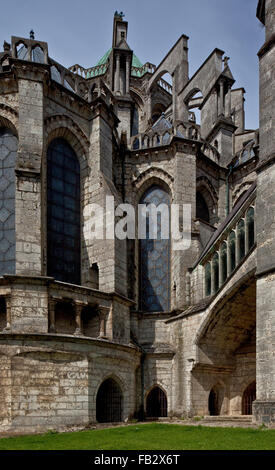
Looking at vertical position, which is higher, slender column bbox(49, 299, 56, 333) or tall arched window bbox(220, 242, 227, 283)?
tall arched window bbox(220, 242, 227, 283)

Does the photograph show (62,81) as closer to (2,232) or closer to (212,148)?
(2,232)

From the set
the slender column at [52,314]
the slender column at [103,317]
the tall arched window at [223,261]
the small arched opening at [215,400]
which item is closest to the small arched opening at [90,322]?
the slender column at [103,317]

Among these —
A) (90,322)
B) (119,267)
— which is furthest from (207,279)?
(90,322)

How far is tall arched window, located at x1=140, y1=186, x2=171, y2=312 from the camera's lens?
2197 cm

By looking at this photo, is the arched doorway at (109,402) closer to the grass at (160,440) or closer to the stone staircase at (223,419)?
the stone staircase at (223,419)

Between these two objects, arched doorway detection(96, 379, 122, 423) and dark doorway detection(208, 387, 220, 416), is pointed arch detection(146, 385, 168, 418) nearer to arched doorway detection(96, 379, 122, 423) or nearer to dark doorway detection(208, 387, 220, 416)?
dark doorway detection(208, 387, 220, 416)

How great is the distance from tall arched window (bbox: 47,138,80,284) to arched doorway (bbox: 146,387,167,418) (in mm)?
5378

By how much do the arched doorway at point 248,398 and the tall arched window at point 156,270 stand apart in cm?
447

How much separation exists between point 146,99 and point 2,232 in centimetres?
1814

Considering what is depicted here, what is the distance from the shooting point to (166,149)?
2269cm

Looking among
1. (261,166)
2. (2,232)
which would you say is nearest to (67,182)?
(2,232)

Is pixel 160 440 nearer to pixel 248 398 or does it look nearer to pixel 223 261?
pixel 223 261

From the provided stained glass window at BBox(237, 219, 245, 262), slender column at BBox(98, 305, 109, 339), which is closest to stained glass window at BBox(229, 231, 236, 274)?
stained glass window at BBox(237, 219, 245, 262)

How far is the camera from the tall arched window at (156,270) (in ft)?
72.1
